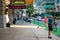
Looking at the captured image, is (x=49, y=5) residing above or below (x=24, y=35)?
below

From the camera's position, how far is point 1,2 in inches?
1182

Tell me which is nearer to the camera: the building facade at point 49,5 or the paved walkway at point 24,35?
the paved walkway at point 24,35

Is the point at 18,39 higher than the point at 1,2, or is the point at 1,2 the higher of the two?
the point at 1,2

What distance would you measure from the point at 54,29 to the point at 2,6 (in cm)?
774

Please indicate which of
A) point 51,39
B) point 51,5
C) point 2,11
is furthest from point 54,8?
point 51,39

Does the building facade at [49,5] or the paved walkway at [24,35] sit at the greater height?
the paved walkway at [24,35]

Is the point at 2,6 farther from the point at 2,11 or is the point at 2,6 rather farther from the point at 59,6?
the point at 59,6

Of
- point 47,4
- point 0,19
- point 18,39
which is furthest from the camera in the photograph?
point 47,4

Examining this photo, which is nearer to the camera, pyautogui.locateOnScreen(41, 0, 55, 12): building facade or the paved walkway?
the paved walkway

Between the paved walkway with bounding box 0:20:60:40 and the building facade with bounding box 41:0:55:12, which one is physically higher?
the paved walkway with bounding box 0:20:60:40

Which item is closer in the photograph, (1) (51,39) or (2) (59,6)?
(1) (51,39)

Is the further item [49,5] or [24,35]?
[49,5]

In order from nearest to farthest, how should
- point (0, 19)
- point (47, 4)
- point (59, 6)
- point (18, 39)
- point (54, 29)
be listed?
point (18, 39) → point (54, 29) → point (0, 19) → point (59, 6) → point (47, 4)

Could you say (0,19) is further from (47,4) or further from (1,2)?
(47,4)
